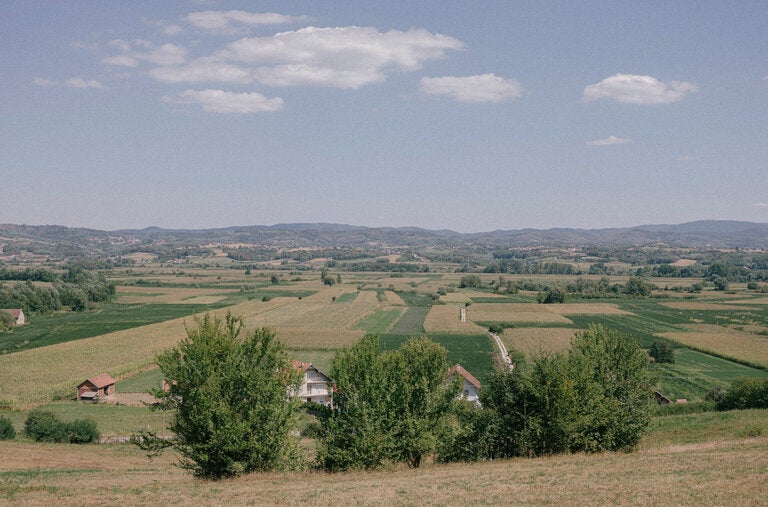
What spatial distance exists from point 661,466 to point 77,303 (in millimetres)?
133000

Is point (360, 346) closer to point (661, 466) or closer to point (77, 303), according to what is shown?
point (661, 466)

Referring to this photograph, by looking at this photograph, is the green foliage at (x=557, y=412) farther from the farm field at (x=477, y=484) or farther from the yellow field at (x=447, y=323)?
the yellow field at (x=447, y=323)

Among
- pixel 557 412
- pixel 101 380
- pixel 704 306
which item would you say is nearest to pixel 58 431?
pixel 101 380

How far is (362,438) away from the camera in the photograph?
28594 mm

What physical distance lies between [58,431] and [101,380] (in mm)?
14650

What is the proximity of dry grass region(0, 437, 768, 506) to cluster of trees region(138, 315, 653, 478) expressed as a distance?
4.28ft

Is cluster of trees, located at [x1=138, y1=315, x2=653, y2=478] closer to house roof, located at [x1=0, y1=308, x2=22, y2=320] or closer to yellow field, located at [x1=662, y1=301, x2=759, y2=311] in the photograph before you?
house roof, located at [x1=0, y1=308, x2=22, y2=320]

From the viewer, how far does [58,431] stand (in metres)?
44.5

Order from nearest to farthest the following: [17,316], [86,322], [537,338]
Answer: [537,338] → [17,316] → [86,322]

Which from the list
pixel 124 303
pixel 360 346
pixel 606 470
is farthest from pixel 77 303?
pixel 606 470

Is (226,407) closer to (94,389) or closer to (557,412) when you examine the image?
(557,412)

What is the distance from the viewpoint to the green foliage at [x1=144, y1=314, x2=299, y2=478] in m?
25.3

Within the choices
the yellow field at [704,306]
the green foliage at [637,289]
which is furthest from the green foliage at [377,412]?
the green foliage at [637,289]

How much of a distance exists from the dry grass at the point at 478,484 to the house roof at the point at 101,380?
2890cm
